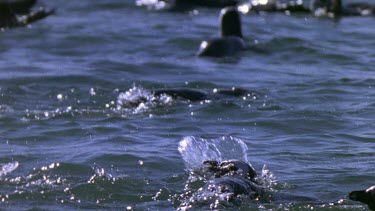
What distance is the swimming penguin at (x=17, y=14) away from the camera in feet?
60.4

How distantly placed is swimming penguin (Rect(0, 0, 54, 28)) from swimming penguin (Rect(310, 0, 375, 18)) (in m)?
4.57

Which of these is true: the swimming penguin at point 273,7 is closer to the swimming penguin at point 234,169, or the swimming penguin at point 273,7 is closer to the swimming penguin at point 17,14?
the swimming penguin at point 17,14

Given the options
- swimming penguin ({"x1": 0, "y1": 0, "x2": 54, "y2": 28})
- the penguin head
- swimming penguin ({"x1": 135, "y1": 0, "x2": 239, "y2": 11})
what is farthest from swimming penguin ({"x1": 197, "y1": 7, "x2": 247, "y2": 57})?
swimming penguin ({"x1": 135, "y1": 0, "x2": 239, "y2": 11})

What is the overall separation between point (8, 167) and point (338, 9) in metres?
11.7

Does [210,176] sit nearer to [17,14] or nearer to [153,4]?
[17,14]

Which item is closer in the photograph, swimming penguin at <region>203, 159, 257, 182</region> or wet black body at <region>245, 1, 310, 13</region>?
swimming penguin at <region>203, 159, 257, 182</region>

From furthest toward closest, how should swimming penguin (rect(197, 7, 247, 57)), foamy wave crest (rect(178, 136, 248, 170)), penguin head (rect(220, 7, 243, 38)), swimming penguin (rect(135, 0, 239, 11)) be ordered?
swimming penguin (rect(135, 0, 239, 11)) < penguin head (rect(220, 7, 243, 38)) < swimming penguin (rect(197, 7, 247, 57)) < foamy wave crest (rect(178, 136, 248, 170))

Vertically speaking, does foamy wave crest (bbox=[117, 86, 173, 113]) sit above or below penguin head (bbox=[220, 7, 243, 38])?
above

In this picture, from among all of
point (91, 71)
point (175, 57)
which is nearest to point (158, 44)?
point (175, 57)

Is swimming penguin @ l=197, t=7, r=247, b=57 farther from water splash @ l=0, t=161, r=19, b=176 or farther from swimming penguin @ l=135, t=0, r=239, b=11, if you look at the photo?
water splash @ l=0, t=161, r=19, b=176

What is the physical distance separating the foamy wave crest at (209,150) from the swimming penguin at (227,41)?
5542 millimetres

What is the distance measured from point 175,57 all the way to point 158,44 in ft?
4.43

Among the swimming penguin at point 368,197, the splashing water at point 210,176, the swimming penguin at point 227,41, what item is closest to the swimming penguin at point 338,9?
the swimming penguin at point 227,41

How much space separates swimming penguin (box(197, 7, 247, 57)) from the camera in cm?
1506
